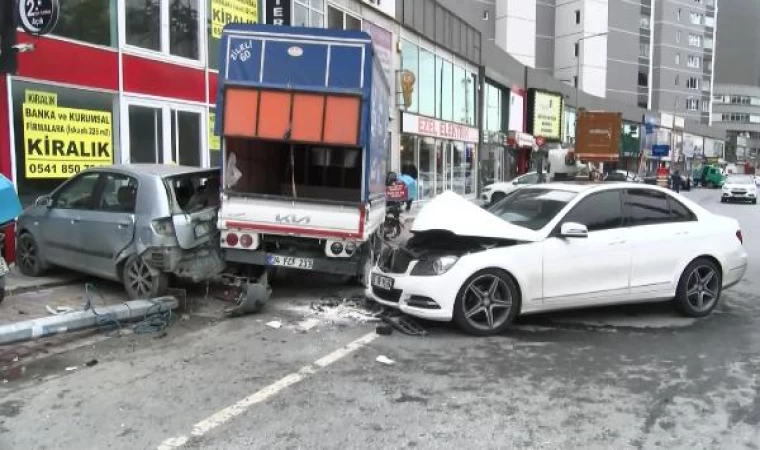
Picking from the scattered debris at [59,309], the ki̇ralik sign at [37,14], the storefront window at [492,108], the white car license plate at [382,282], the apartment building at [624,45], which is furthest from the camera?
the apartment building at [624,45]

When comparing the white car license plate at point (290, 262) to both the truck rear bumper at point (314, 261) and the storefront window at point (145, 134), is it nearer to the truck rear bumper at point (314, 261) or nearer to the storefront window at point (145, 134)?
the truck rear bumper at point (314, 261)

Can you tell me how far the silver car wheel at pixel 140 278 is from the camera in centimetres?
805

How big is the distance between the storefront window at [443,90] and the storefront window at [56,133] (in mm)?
19310

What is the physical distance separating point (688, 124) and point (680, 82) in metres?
17.0

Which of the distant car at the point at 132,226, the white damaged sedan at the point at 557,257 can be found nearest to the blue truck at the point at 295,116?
the distant car at the point at 132,226

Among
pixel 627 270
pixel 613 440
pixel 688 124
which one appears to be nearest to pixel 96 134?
pixel 627 270

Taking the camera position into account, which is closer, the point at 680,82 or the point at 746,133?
the point at 680,82

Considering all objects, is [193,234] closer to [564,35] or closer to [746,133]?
[564,35]

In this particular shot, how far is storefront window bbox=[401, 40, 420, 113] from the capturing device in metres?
27.3

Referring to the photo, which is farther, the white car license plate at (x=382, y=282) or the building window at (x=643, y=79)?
the building window at (x=643, y=79)

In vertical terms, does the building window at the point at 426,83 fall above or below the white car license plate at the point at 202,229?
above

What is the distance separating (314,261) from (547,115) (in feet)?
141

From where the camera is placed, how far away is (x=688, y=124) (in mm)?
89625

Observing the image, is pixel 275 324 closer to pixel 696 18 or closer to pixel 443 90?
pixel 443 90
